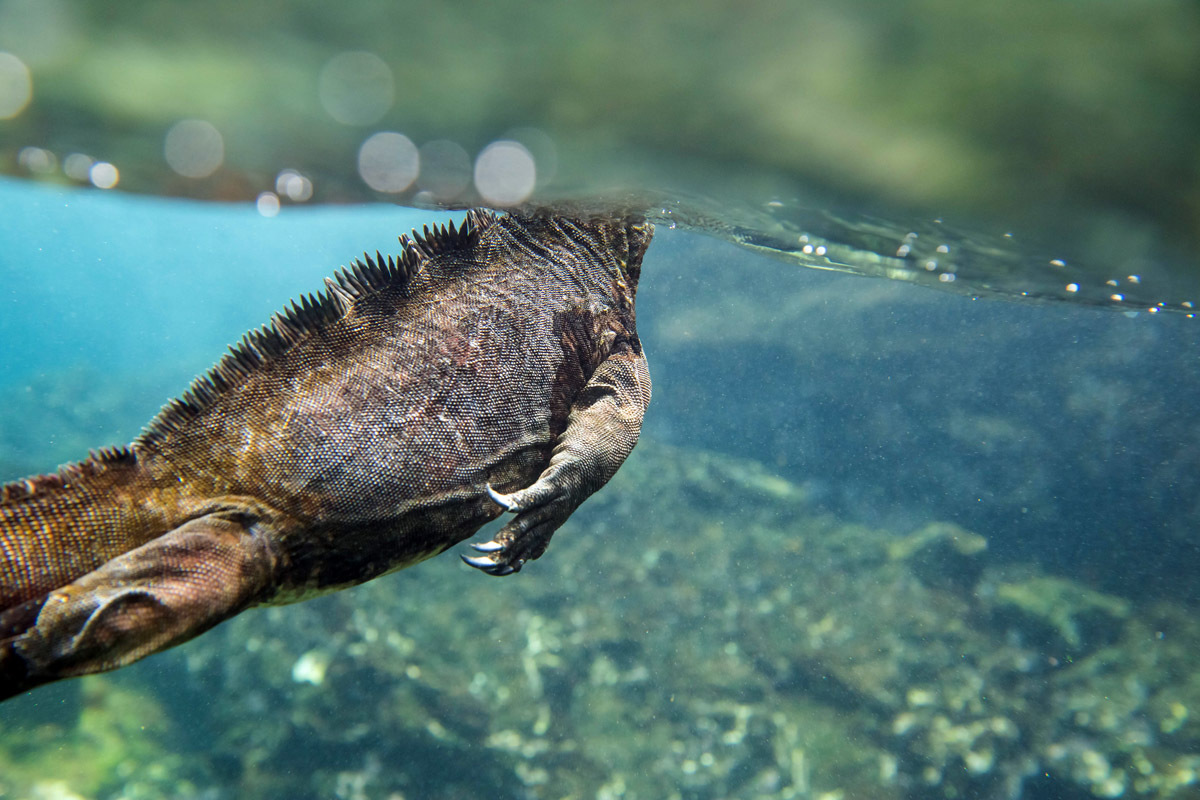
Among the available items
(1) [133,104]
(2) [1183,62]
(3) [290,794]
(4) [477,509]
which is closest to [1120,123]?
(2) [1183,62]

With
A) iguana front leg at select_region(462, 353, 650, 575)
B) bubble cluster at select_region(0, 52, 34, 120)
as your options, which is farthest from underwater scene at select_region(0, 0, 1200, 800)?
iguana front leg at select_region(462, 353, 650, 575)

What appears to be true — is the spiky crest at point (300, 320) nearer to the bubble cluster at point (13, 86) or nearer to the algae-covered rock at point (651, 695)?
the bubble cluster at point (13, 86)

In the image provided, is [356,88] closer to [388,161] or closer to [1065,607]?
[388,161]

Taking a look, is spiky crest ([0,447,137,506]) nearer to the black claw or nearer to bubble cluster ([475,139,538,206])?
the black claw

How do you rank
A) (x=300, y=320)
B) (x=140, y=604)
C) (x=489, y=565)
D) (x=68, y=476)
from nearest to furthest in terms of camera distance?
(x=140, y=604) → (x=68, y=476) → (x=300, y=320) → (x=489, y=565)

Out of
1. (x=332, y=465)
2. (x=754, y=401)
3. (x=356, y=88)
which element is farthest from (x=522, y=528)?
(x=754, y=401)

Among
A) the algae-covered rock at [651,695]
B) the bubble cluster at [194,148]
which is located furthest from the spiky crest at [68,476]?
the algae-covered rock at [651,695]
